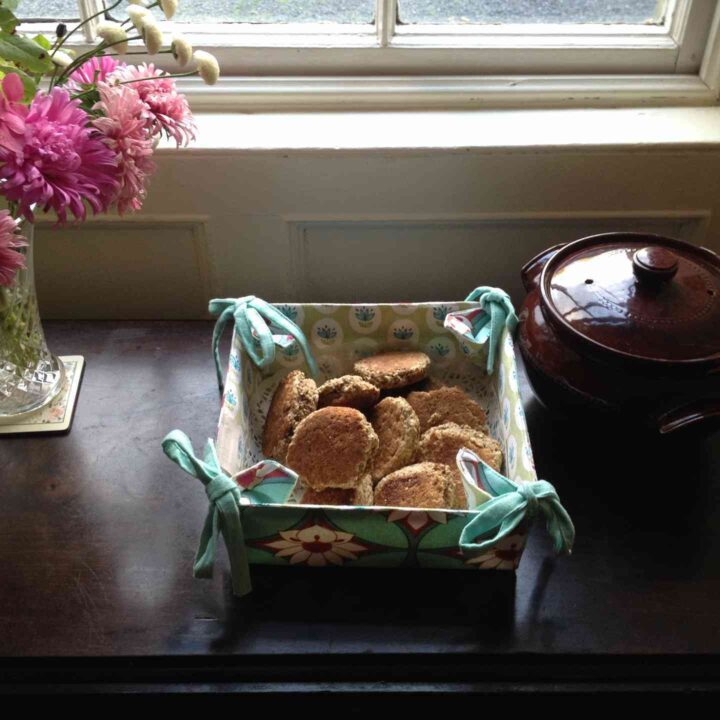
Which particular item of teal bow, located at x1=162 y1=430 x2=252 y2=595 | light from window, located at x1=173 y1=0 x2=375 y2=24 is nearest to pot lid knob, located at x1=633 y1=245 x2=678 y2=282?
teal bow, located at x1=162 y1=430 x2=252 y2=595

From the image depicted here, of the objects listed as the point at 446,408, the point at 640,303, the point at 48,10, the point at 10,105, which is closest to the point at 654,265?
the point at 640,303

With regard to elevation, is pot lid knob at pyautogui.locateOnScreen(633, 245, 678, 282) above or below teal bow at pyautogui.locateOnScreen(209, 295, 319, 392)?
above

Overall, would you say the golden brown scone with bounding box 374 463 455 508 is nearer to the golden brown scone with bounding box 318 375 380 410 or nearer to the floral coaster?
the golden brown scone with bounding box 318 375 380 410

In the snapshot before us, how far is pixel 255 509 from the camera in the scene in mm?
670

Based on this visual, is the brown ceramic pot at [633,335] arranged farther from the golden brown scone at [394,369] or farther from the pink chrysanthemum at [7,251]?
the pink chrysanthemum at [7,251]

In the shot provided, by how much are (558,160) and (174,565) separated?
69cm

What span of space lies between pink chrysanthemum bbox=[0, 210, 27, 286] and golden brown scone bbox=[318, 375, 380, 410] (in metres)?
0.34

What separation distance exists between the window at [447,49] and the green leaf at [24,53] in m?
0.43

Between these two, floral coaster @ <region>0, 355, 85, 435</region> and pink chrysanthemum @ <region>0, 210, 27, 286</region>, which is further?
floral coaster @ <region>0, 355, 85, 435</region>

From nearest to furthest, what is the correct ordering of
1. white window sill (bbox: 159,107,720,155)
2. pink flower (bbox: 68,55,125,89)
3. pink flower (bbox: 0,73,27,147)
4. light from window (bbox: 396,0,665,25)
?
pink flower (bbox: 0,73,27,147)
pink flower (bbox: 68,55,125,89)
white window sill (bbox: 159,107,720,155)
light from window (bbox: 396,0,665,25)

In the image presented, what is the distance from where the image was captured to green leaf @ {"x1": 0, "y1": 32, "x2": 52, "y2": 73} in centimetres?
65

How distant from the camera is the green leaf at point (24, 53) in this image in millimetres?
653

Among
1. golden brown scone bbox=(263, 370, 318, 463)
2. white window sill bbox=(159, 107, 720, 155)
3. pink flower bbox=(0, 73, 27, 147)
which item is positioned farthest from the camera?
white window sill bbox=(159, 107, 720, 155)

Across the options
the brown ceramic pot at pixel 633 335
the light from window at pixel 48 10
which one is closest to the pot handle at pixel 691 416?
the brown ceramic pot at pixel 633 335
